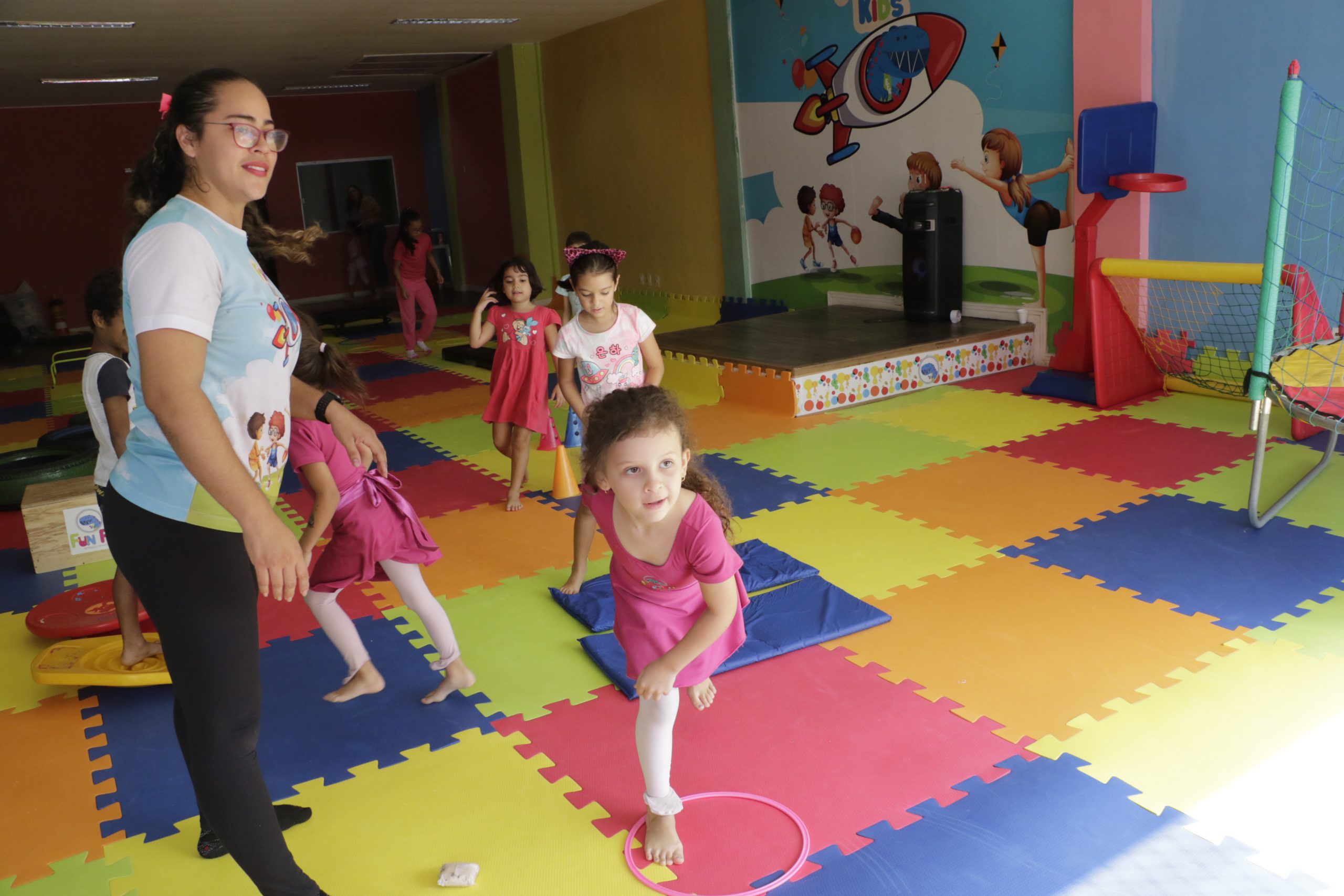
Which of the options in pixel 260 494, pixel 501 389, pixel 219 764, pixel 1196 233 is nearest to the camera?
pixel 260 494

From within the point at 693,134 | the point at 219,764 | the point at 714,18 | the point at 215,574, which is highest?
the point at 714,18

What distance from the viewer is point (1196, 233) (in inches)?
219

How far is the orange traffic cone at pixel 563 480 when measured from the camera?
15.7 feet

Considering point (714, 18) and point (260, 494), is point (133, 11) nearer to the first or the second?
point (714, 18)

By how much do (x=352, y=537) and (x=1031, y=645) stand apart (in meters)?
1.98

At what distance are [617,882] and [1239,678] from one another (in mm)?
1774

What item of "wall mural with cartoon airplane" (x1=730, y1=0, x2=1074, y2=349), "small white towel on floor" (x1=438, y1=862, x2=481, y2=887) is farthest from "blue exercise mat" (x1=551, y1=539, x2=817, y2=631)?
"wall mural with cartoon airplane" (x1=730, y1=0, x2=1074, y2=349)

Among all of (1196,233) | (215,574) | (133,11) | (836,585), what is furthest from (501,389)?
(133,11)

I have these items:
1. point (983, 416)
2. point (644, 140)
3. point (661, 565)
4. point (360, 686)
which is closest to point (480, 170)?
point (644, 140)

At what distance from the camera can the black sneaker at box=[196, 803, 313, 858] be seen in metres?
2.27

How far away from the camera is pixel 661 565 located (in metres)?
2.03

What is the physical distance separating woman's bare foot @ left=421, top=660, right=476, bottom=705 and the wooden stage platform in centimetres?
333

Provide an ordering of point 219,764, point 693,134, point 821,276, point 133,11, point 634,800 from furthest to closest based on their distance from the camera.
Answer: point 693,134 < point 821,276 < point 133,11 < point 634,800 < point 219,764

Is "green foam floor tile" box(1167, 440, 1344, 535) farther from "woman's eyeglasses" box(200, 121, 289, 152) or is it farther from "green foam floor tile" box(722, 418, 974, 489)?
"woman's eyeglasses" box(200, 121, 289, 152)
